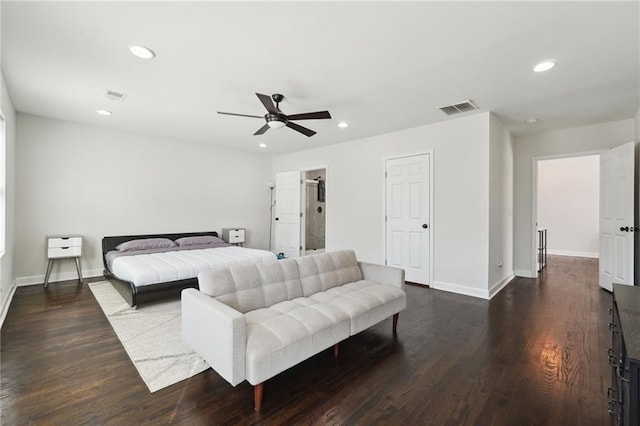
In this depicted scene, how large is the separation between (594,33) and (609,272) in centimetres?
396

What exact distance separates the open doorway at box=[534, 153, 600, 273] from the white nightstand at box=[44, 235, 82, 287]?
32.5ft

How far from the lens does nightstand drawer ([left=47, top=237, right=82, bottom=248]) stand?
14.4ft

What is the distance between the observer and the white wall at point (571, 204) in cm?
759

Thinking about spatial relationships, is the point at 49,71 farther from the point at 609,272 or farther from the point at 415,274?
the point at 609,272

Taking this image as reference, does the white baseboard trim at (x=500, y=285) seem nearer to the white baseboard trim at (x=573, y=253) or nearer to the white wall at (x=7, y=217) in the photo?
the white baseboard trim at (x=573, y=253)

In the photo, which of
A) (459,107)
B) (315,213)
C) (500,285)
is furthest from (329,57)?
(315,213)

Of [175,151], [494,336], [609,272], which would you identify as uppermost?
[175,151]

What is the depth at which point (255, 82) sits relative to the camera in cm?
312

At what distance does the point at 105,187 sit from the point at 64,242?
1.13 meters

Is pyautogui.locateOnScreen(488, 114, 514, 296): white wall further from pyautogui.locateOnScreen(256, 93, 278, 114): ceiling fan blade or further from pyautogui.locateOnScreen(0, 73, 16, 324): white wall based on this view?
pyautogui.locateOnScreen(0, 73, 16, 324): white wall

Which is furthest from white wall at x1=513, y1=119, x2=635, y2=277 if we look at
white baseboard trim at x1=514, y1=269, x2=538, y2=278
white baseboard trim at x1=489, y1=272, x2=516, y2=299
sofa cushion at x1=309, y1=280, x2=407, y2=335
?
sofa cushion at x1=309, y1=280, x2=407, y2=335

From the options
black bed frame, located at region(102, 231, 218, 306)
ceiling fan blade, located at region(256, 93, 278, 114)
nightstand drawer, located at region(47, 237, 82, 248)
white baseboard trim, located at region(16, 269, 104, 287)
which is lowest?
white baseboard trim, located at region(16, 269, 104, 287)

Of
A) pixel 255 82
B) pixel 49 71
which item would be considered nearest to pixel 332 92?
pixel 255 82

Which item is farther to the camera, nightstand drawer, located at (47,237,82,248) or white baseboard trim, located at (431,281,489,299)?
nightstand drawer, located at (47,237,82,248)
